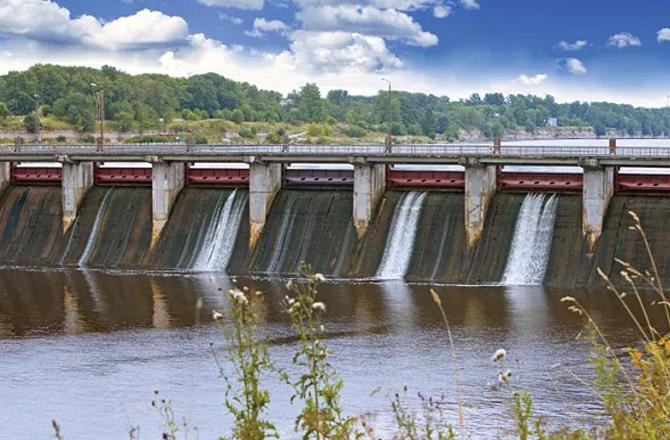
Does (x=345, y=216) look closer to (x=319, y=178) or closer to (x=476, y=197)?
(x=319, y=178)

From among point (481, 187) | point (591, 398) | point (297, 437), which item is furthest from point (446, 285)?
point (297, 437)

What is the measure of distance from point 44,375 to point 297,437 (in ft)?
30.5

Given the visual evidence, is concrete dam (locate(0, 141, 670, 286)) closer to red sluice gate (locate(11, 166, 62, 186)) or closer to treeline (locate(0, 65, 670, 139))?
red sluice gate (locate(11, 166, 62, 186))

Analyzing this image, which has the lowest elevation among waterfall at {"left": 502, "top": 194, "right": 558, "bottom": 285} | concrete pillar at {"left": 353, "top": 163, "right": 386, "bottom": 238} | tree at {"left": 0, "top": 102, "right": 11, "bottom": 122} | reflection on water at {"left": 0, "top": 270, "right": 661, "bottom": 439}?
reflection on water at {"left": 0, "top": 270, "right": 661, "bottom": 439}

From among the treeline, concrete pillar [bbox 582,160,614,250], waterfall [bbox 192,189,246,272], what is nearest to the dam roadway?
concrete pillar [bbox 582,160,614,250]

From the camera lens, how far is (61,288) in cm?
4862

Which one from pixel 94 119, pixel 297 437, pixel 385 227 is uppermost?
pixel 94 119

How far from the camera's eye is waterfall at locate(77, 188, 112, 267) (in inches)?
2203

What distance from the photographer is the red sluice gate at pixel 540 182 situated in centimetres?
5097

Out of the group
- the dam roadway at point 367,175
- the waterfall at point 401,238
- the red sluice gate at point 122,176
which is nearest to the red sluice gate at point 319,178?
the dam roadway at point 367,175

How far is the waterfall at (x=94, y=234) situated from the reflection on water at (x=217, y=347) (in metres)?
4.26

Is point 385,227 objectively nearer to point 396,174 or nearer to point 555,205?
point 396,174

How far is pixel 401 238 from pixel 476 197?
11.9ft

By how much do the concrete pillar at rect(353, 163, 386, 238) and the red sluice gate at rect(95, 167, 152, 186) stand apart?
38.2 feet
